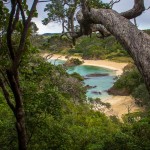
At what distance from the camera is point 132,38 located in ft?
11.2

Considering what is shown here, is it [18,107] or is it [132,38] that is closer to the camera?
[132,38]

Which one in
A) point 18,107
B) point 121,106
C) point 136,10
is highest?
point 136,10

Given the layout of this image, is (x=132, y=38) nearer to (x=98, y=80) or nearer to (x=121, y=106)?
(x=121, y=106)

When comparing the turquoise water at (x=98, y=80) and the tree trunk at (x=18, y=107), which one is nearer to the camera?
the tree trunk at (x=18, y=107)

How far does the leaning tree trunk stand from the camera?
3.10 meters

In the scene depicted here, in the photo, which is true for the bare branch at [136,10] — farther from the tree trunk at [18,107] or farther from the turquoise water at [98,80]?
the turquoise water at [98,80]

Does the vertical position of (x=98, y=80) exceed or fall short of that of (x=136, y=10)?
it falls short

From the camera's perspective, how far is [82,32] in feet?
18.4

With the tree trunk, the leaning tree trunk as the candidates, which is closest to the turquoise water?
the tree trunk

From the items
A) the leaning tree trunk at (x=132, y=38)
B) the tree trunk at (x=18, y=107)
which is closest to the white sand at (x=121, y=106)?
the tree trunk at (x=18, y=107)

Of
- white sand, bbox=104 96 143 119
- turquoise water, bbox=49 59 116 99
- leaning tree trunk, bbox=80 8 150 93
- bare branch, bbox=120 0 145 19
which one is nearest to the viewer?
leaning tree trunk, bbox=80 8 150 93

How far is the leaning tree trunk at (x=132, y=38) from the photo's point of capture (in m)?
3.10

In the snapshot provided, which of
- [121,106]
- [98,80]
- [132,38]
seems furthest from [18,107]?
[98,80]

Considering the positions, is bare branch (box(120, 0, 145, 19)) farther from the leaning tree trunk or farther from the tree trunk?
the tree trunk
